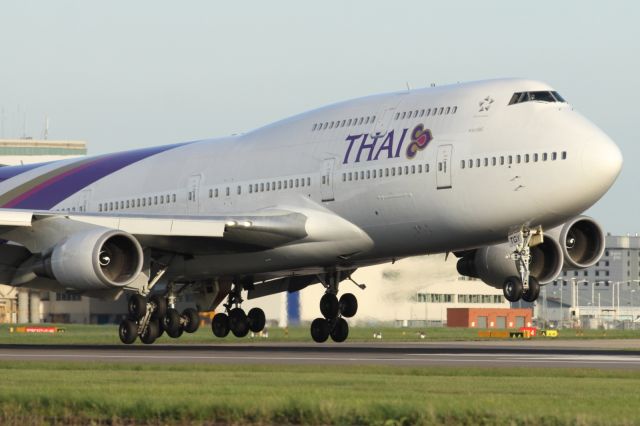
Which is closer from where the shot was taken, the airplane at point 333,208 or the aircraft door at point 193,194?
the airplane at point 333,208

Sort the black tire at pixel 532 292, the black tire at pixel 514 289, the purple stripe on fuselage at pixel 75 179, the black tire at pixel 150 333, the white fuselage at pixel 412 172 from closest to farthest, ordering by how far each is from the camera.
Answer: the white fuselage at pixel 412 172, the black tire at pixel 514 289, the black tire at pixel 532 292, the black tire at pixel 150 333, the purple stripe on fuselage at pixel 75 179

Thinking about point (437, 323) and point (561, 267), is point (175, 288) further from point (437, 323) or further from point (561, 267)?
point (437, 323)

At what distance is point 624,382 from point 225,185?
25.6m

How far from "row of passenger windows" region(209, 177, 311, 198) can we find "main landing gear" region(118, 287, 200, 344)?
14.7ft

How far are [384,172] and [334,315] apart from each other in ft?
33.7

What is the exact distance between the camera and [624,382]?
24750mm

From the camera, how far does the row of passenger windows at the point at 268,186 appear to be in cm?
4506

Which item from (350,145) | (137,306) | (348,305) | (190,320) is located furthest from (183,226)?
(348,305)

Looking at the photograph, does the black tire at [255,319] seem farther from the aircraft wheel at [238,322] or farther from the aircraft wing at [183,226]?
the aircraft wing at [183,226]

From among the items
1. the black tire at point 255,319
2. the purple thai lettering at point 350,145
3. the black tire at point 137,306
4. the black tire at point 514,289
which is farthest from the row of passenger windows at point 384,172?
the black tire at point 255,319

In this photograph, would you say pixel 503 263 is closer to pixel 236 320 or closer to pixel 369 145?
pixel 369 145

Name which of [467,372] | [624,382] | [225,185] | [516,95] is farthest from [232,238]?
[624,382]

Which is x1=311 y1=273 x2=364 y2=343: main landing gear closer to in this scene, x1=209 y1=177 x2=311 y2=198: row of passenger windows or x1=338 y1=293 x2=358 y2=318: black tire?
x1=338 y1=293 x2=358 y2=318: black tire

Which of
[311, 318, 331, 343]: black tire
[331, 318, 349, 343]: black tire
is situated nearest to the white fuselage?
[311, 318, 331, 343]: black tire
